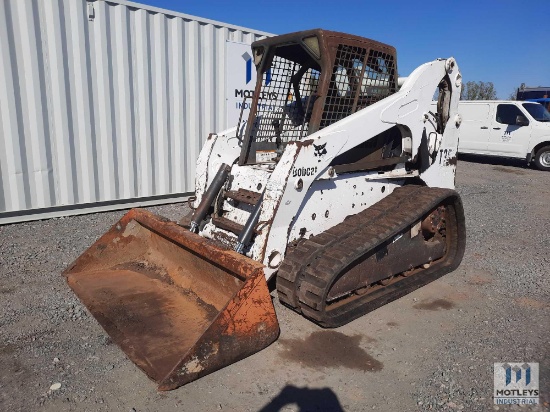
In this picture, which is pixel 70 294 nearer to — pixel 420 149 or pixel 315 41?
pixel 315 41

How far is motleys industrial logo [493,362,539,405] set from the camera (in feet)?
8.69

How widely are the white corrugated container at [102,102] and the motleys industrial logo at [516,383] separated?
18.2 feet

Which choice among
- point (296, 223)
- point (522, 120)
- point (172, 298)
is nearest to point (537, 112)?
point (522, 120)

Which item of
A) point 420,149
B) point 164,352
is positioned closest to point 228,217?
point 164,352

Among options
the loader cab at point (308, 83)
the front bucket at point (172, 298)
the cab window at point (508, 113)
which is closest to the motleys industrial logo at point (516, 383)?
the front bucket at point (172, 298)

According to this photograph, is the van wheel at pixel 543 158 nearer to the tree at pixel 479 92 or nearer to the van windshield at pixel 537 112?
the van windshield at pixel 537 112

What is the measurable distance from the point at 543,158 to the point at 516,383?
484 inches

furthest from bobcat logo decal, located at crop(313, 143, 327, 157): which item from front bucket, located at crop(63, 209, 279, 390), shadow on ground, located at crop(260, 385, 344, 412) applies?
shadow on ground, located at crop(260, 385, 344, 412)

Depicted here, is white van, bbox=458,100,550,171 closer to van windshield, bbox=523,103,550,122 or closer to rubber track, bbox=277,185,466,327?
van windshield, bbox=523,103,550,122

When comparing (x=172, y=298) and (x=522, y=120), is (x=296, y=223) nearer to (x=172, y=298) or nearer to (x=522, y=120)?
(x=172, y=298)

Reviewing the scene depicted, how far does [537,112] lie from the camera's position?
13227 millimetres

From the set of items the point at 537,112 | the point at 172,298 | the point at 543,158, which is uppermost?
the point at 537,112

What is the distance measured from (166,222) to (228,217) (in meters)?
0.57

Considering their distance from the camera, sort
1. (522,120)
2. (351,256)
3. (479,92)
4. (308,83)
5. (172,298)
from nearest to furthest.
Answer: (351,256) < (172,298) < (308,83) < (522,120) < (479,92)
